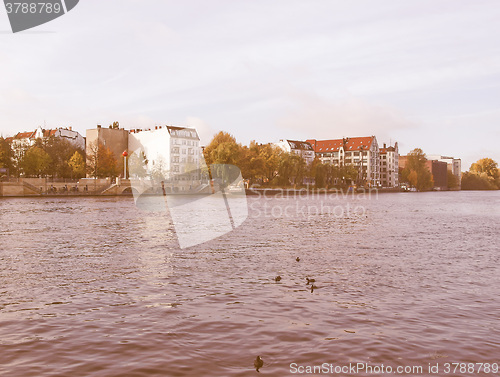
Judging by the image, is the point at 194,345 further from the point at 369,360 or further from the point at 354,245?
the point at 354,245

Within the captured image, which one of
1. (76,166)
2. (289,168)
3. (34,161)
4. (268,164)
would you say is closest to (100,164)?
(76,166)

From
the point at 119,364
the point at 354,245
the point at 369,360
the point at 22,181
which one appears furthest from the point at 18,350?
the point at 22,181

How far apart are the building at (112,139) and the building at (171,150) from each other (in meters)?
3.92

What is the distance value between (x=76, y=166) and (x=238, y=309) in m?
125

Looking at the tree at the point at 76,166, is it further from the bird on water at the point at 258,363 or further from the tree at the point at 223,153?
the bird on water at the point at 258,363

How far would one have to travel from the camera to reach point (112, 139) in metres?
164

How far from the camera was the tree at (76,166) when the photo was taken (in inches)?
5035

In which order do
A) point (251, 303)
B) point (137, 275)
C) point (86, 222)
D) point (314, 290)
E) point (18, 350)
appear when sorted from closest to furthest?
point (18, 350), point (251, 303), point (314, 290), point (137, 275), point (86, 222)

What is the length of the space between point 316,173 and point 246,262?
143936 mm

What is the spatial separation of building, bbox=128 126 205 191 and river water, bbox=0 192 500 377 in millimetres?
132250

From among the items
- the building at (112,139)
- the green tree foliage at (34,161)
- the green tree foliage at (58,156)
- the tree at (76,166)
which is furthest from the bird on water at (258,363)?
the building at (112,139)

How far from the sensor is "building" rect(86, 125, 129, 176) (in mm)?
158000

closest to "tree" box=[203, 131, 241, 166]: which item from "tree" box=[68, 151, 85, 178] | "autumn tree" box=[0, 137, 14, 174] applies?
"tree" box=[68, 151, 85, 178]

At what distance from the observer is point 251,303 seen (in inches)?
567
